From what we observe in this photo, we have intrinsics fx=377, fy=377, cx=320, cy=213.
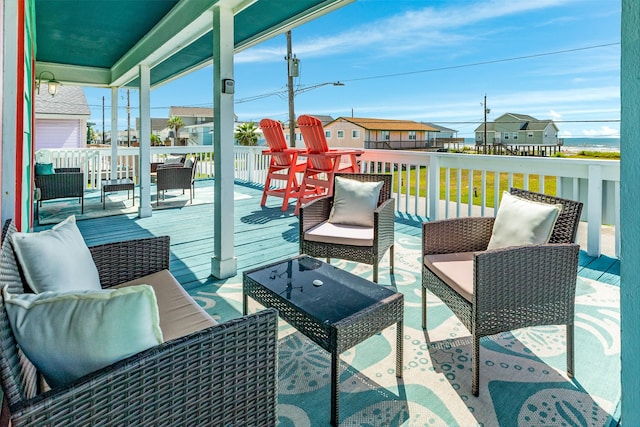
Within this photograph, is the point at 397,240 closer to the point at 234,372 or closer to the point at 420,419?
the point at 420,419

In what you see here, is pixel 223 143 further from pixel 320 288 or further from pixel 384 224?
pixel 320 288

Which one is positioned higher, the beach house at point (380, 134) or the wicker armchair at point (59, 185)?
Result: the beach house at point (380, 134)

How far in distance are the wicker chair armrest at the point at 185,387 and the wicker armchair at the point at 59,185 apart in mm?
5685

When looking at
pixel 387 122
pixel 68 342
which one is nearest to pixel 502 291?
pixel 68 342

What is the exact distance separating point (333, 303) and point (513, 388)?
0.95 m

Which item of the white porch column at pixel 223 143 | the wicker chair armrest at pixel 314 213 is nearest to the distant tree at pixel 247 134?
the white porch column at pixel 223 143

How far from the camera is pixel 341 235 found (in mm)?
3045

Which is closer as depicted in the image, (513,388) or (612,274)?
(513,388)

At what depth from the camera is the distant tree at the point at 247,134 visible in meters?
23.3

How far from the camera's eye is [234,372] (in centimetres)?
119

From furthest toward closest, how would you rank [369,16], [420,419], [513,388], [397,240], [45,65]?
[369,16] → [45,65] → [397,240] → [513,388] → [420,419]

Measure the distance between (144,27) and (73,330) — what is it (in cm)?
464

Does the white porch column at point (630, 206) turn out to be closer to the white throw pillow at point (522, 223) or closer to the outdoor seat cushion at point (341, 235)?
the white throw pillow at point (522, 223)

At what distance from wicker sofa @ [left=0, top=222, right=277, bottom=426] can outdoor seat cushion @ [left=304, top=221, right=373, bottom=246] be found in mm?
1668
